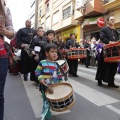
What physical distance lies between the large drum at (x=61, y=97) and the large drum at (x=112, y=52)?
2295 mm

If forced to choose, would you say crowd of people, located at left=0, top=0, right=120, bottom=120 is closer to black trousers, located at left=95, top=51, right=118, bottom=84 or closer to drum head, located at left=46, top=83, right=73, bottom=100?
black trousers, located at left=95, top=51, right=118, bottom=84

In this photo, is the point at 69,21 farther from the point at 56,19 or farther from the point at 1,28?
the point at 1,28

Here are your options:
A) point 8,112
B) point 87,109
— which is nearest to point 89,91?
point 87,109

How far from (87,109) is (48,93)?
122 cm

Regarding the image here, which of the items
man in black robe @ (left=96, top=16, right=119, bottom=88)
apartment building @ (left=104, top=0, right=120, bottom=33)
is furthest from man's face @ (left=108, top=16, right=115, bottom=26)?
apartment building @ (left=104, top=0, right=120, bottom=33)

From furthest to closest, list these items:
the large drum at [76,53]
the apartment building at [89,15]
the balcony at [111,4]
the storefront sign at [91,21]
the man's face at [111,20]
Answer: the storefront sign at [91,21] < the apartment building at [89,15] < the balcony at [111,4] < the large drum at [76,53] < the man's face at [111,20]

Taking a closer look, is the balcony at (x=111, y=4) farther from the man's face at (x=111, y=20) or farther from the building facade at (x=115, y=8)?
the man's face at (x=111, y=20)

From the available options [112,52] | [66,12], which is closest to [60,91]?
[112,52]

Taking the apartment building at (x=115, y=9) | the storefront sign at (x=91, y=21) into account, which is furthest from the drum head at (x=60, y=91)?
the storefront sign at (x=91, y=21)

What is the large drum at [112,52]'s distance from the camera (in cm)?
501

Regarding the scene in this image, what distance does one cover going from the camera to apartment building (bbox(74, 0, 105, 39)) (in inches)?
741

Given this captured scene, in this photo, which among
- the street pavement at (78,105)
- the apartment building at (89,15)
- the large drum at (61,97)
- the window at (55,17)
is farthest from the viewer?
the window at (55,17)

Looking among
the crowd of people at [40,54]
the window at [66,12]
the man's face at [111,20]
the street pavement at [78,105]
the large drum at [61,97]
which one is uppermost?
the window at [66,12]

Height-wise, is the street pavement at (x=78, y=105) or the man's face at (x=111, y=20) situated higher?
the man's face at (x=111, y=20)
